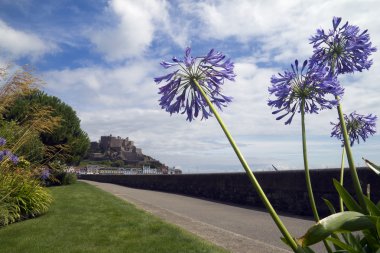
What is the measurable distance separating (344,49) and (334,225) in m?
1.46

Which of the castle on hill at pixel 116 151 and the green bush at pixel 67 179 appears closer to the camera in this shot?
the green bush at pixel 67 179

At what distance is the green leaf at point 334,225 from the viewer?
1627mm

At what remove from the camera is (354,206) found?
2.10 meters

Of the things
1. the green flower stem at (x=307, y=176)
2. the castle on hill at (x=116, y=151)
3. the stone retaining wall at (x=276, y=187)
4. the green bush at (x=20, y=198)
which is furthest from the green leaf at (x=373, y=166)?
the castle on hill at (x=116, y=151)

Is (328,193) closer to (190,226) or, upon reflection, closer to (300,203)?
(300,203)

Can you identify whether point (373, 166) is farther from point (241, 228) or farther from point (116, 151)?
point (116, 151)

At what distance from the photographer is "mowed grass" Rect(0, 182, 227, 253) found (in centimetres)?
644

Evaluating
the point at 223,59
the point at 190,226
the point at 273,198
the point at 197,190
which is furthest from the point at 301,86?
the point at 197,190

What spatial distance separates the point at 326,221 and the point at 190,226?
786 centimetres

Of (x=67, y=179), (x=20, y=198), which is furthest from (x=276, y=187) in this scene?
(x=67, y=179)

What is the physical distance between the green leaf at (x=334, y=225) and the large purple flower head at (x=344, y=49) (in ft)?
4.05

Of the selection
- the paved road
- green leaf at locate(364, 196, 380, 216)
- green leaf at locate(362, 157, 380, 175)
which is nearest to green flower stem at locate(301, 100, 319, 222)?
green leaf at locate(364, 196, 380, 216)

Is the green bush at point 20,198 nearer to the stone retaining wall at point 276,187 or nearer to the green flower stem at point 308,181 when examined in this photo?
the stone retaining wall at point 276,187

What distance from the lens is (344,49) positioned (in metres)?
2.68
